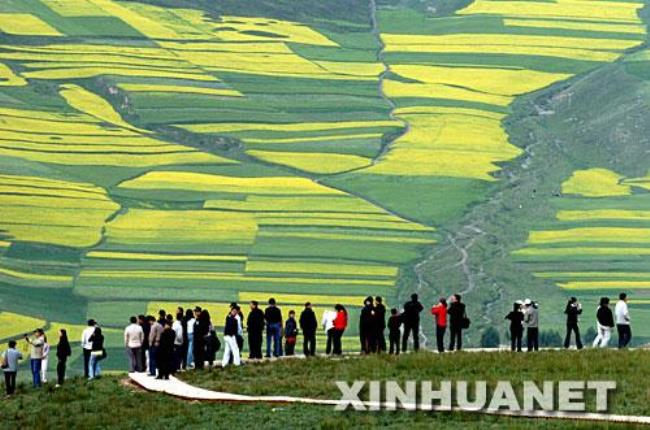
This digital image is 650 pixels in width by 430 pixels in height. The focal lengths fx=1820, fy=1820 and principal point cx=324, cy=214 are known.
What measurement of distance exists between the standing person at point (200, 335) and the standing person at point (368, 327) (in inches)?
148

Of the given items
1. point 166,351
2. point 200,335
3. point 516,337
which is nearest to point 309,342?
point 200,335

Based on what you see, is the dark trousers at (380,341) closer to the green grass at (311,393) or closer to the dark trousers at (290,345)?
the green grass at (311,393)

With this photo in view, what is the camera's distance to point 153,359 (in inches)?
1657

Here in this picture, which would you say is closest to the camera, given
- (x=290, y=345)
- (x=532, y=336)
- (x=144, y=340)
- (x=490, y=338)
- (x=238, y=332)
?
(x=144, y=340)

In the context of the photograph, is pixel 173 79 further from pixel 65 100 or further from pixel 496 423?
pixel 496 423

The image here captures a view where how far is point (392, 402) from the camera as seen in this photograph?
35594 mm

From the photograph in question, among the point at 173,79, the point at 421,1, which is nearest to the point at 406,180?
the point at 173,79

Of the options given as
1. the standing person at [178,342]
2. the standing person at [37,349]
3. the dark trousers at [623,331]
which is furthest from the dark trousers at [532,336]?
the standing person at [37,349]

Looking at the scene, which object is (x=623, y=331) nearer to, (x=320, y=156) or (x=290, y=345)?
(x=290, y=345)

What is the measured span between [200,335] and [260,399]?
5803 mm

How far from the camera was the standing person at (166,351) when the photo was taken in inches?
1599

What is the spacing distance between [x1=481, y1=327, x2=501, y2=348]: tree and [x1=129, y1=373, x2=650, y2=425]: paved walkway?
40.1 m

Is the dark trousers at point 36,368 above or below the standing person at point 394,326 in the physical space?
below

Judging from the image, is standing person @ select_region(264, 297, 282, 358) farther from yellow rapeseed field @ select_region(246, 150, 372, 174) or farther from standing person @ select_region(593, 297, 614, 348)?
yellow rapeseed field @ select_region(246, 150, 372, 174)
